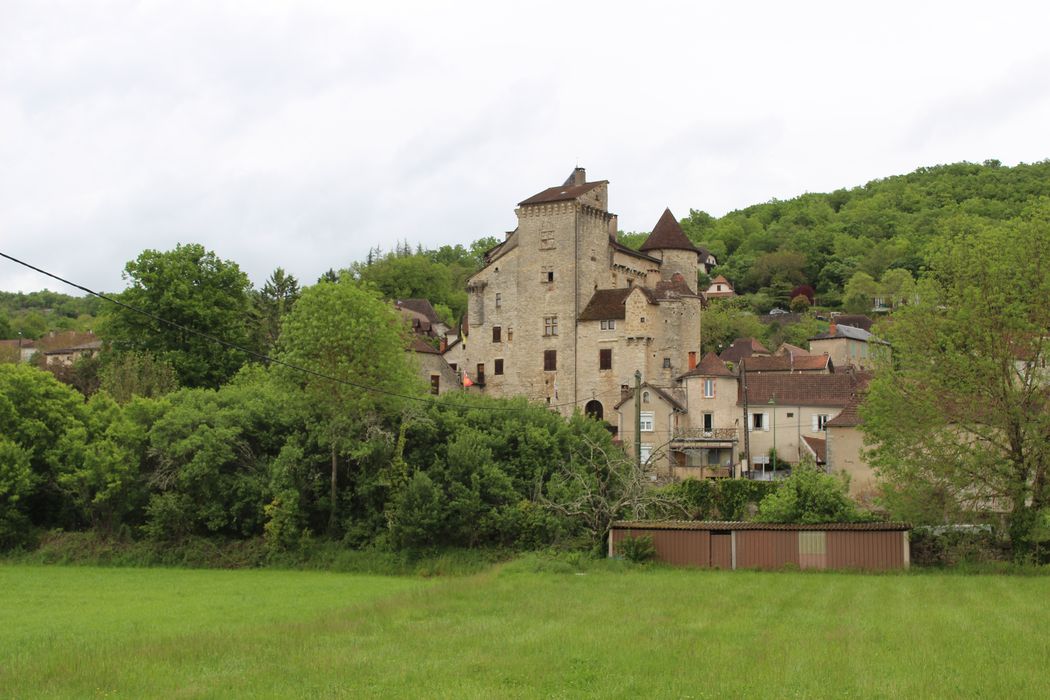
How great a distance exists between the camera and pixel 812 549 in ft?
121

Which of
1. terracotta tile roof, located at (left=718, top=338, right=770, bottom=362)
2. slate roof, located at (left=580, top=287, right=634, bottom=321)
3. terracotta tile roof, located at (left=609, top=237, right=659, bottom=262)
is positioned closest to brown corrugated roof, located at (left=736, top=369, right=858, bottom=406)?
slate roof, located at (left=580, top=287, right=634, bottom=321)

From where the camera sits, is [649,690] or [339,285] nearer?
[649,690]

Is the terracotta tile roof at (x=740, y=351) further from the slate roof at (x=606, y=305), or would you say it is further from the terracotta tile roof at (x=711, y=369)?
the terracotta tile roof at (x=711, y=369)

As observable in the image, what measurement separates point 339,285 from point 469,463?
948 cm

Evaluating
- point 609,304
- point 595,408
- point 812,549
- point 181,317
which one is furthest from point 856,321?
point 812,549

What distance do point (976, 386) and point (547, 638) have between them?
20534 millimetres

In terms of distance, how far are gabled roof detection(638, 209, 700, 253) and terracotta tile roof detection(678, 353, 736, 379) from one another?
46.0 ft

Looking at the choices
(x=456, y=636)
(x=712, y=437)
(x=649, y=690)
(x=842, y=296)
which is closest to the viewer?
(x=649, y=690)

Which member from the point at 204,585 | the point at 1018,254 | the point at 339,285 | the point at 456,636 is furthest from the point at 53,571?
the point at 1018,254

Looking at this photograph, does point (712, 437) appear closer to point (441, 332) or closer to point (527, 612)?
point (527, 612)

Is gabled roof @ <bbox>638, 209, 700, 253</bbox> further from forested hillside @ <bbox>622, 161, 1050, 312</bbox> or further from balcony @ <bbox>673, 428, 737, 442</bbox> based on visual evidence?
forested hillside @ <bbox>622, 161, 1050, 312</bbox>

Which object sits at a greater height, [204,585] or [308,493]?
[308,493]

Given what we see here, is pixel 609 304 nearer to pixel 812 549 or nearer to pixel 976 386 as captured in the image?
pixel 812 549

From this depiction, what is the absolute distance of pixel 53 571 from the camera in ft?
132
